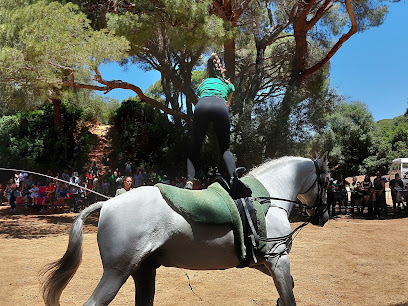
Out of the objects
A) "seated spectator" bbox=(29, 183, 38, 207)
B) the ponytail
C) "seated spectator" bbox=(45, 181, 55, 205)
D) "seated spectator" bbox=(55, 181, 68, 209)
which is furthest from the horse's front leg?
"seated spectator" bbox=(29, 183, 38, 207)

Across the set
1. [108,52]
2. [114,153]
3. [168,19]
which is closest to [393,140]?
[114,153]

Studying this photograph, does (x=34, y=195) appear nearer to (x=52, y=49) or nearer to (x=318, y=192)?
(x=52, y=49)

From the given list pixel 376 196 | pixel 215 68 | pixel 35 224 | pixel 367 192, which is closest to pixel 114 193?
pixel 35 224

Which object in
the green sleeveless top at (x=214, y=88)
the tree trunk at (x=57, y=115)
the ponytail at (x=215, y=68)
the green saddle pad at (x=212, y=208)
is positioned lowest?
the green saddle pad at (x=212, y=208)

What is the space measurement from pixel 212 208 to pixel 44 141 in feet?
61.3

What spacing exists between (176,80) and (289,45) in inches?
244

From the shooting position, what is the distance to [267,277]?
630cm

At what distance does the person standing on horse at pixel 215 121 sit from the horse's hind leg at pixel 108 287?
3.32 feet

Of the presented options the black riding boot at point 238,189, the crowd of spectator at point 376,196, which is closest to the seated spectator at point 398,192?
the crowd of spectator at point 376,196

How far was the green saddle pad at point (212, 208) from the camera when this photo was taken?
2965mm

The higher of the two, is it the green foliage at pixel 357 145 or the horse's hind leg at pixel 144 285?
the green foliage at pixel 357 145

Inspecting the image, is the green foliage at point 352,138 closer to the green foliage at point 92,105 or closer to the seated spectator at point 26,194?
the green foliage at point 92,105

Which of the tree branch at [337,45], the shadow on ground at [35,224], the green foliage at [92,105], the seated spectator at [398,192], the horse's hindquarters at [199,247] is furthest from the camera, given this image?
the green foliage at [92,105]

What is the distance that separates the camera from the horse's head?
376cm
